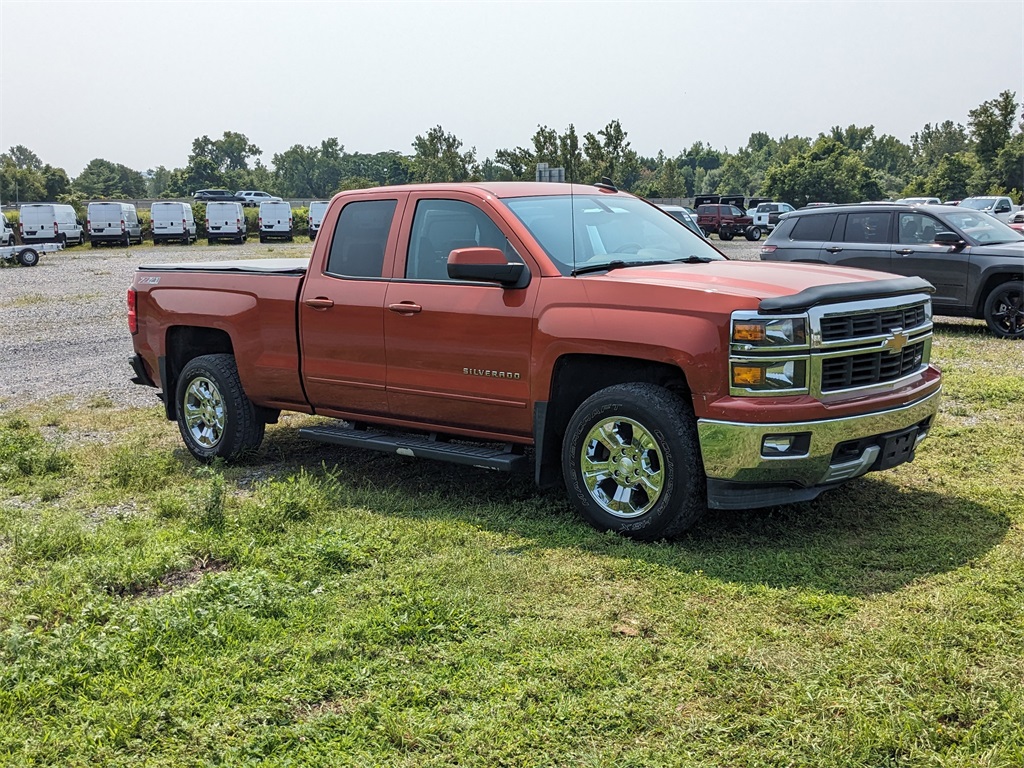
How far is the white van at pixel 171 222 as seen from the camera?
140 feet

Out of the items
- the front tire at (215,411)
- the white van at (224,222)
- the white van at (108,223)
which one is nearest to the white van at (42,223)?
the white van at (108,223)

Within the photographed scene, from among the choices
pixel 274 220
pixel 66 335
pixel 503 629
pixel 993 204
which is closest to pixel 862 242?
pixel 503 629

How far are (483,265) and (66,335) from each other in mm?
12177

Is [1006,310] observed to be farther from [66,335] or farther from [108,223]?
[108,223]

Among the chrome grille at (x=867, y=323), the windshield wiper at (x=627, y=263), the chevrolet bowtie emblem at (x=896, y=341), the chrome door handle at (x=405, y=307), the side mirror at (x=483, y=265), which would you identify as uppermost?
the side mirror at (x=483, y=265)

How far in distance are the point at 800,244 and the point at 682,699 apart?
1180 cm

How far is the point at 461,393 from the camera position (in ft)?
20.2

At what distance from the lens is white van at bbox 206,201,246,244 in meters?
43.8

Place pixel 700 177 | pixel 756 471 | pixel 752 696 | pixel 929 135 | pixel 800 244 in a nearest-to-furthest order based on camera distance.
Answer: pixel 752 696
pixel 756 471
pixel 800 244
pixel 929 135
pixel 700 177

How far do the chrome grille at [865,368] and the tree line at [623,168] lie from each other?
104 inches

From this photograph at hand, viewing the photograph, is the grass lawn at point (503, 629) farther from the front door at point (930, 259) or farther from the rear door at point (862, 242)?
the rear door at point (862, 242)

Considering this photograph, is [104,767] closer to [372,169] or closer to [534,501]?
[534,501]

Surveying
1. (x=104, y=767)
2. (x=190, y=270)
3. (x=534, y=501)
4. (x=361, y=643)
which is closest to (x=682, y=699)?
(x=361, y=643)

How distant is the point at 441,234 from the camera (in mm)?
6477
